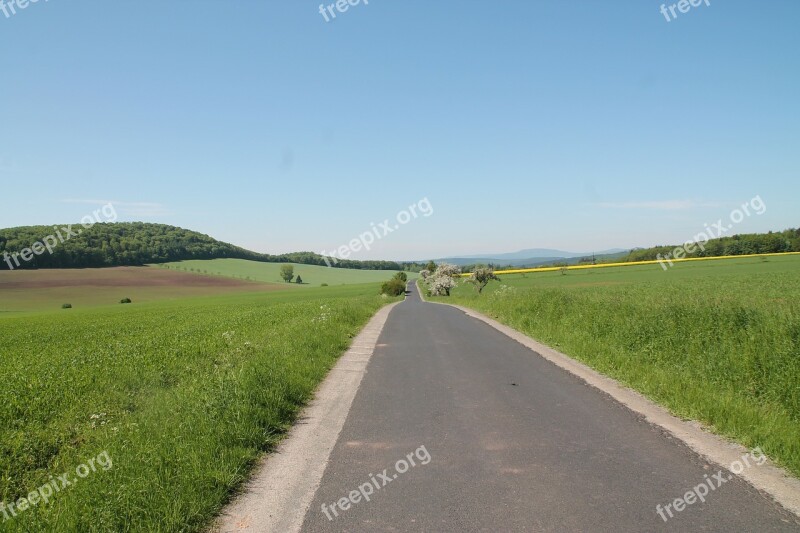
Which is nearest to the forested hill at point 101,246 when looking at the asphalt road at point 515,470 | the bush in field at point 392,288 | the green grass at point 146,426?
the bush in field at point 392,288

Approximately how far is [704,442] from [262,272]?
413 feet

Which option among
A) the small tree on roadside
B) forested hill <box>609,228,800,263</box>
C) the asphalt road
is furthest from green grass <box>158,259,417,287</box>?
the asphalt road

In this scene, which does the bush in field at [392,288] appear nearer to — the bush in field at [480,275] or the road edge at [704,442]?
the bush in field at [480,275]

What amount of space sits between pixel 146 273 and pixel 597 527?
10000cm

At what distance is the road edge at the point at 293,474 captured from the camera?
4109 millimetres

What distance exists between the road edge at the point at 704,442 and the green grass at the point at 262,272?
350 feet

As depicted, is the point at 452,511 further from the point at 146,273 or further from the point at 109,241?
the point at 109,241

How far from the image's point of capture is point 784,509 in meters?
4.11

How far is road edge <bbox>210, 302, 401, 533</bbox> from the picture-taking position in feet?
13.5

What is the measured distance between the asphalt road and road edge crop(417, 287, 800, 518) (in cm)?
17

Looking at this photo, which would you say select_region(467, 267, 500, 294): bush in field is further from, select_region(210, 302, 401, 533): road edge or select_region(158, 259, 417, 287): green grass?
select_region(210, 302, 401, 533): road edge

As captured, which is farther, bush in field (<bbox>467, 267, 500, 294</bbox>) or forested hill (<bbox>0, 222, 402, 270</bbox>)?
forested hill (<bbox>0, 222, 402, 270</bbox>)

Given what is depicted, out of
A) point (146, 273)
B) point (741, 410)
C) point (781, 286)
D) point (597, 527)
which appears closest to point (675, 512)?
point (597, 527)

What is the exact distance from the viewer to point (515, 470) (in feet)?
16.3
